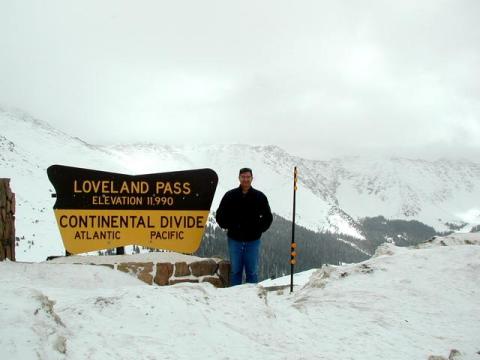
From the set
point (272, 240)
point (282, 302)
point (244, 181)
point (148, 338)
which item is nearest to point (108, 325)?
point (148, 338)

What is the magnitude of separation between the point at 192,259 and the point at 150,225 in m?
1.29

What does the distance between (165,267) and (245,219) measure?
Result: 1.83 m

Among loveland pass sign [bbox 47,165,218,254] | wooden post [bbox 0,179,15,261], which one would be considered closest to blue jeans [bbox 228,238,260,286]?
loveland pass sign [bbox 47,165,218,254]

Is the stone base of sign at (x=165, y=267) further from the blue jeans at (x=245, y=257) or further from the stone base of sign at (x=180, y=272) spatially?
the blue jeans at (x=245, y=257)

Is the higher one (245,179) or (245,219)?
(245,179)

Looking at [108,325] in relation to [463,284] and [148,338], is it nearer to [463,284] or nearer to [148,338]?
[148,338]

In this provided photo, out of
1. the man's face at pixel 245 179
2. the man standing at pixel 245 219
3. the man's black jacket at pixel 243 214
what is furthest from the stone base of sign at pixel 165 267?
the man's face at pixel 245 179

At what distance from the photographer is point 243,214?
851 centimetres

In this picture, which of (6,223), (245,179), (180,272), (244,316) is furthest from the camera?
(180,272)

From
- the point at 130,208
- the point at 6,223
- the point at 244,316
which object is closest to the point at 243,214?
the point at 130,208

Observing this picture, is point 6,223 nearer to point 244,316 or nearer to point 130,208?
point 130,208

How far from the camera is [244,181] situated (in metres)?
8.44

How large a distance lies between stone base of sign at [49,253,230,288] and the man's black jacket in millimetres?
1009

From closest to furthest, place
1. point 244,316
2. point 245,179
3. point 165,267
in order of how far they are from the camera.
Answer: point 244,316 → point 245,179 → point 165,267
